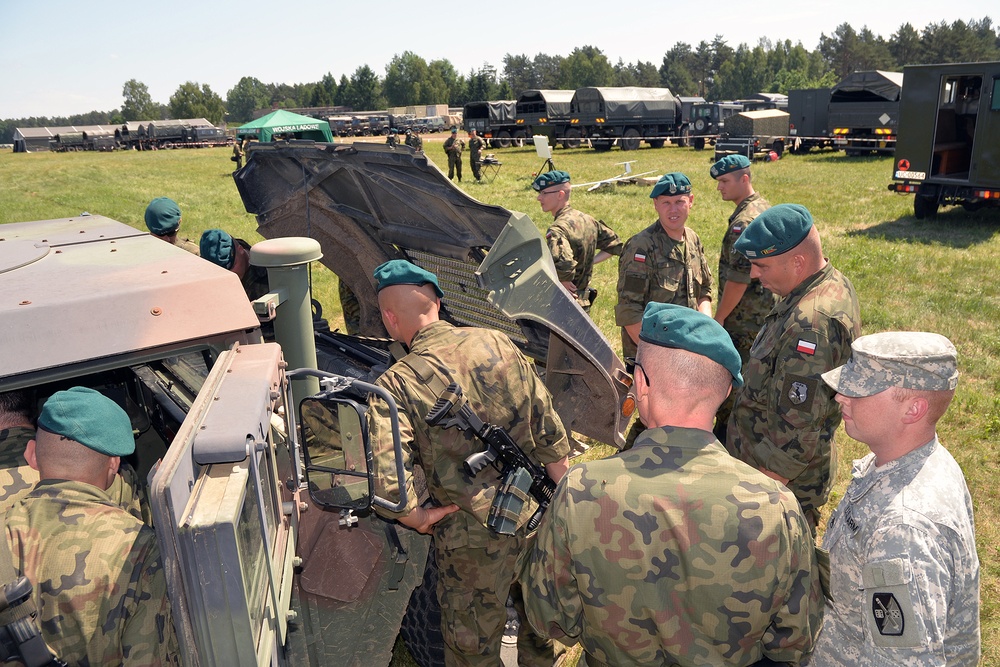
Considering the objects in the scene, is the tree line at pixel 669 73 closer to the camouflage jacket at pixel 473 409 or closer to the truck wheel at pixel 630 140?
the truck wheel at pixel 630 140

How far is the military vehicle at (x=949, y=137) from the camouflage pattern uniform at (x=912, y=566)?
517 inches

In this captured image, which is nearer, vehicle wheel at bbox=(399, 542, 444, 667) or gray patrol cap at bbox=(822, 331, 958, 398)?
gray patrol cap at bbox=(822, 331, 958, 398)

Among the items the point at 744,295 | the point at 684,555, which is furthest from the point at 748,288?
the point at 684,555

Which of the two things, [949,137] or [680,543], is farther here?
[949,137]

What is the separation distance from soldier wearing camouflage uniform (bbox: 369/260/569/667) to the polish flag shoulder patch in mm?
1199

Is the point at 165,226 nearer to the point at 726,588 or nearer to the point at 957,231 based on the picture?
the point at 726,588

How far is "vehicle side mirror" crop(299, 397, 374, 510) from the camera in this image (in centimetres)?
248

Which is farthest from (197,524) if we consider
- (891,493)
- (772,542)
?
(891,493)

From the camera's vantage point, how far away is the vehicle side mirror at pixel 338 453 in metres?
2.48

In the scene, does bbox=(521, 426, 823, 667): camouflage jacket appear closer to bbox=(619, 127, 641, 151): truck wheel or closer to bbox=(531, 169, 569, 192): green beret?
bbox=(531, 169, 569, 192): green beret

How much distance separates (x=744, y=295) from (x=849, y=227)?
984 cm

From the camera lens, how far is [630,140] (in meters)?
33.2

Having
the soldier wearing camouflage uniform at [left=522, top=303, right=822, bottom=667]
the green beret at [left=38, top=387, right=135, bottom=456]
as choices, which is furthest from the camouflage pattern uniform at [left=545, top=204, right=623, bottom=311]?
the green beret at [left=38, top=387, right=135, bottom=456]

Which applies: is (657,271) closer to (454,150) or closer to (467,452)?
(467,452)
